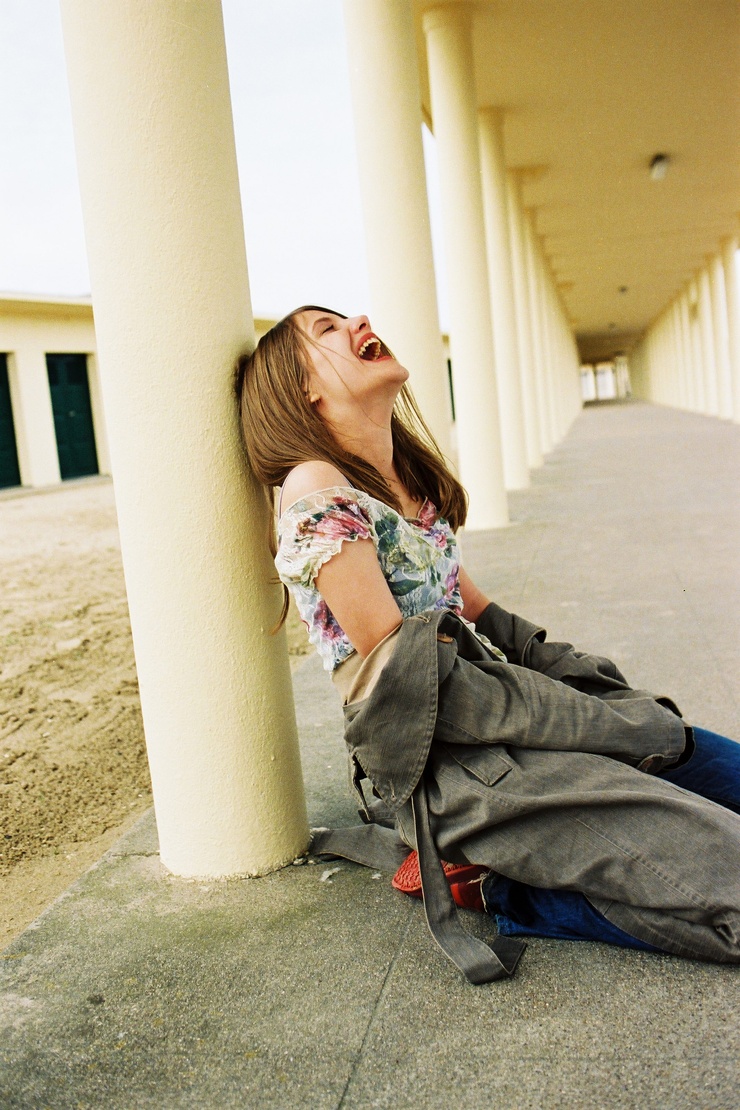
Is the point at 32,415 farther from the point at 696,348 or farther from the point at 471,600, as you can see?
the point at 471,600

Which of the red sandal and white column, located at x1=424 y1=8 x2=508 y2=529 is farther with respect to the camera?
white column, located at x1=424 y1=8 x2=508 y2=529

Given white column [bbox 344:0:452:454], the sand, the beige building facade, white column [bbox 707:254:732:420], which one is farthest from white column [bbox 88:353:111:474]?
white column [bbox 344:0:452:454]

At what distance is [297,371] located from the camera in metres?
2.47

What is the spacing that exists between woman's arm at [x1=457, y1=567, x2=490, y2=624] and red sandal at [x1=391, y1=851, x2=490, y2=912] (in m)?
0.72

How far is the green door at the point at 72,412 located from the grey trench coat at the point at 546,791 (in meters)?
24.5

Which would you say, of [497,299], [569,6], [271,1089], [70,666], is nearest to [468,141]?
[569,6]

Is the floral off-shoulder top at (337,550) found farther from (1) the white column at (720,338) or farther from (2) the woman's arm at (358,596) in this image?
(1) the white column at (720,338)

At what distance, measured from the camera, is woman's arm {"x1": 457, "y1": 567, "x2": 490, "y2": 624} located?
2932 millimetres

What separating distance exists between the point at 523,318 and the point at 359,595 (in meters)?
15.7

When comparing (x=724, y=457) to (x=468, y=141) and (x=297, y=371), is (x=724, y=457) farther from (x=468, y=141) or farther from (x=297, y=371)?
(x=297, y=371)

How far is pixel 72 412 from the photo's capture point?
84.0ft

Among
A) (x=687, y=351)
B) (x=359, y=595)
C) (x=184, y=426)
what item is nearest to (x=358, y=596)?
(x=359, y=595)

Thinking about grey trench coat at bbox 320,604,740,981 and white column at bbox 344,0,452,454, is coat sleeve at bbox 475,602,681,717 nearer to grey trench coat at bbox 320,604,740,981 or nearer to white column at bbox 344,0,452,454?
grey trench coat at bbox 320,604,740,981

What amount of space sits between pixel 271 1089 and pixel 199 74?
233 centimetres
